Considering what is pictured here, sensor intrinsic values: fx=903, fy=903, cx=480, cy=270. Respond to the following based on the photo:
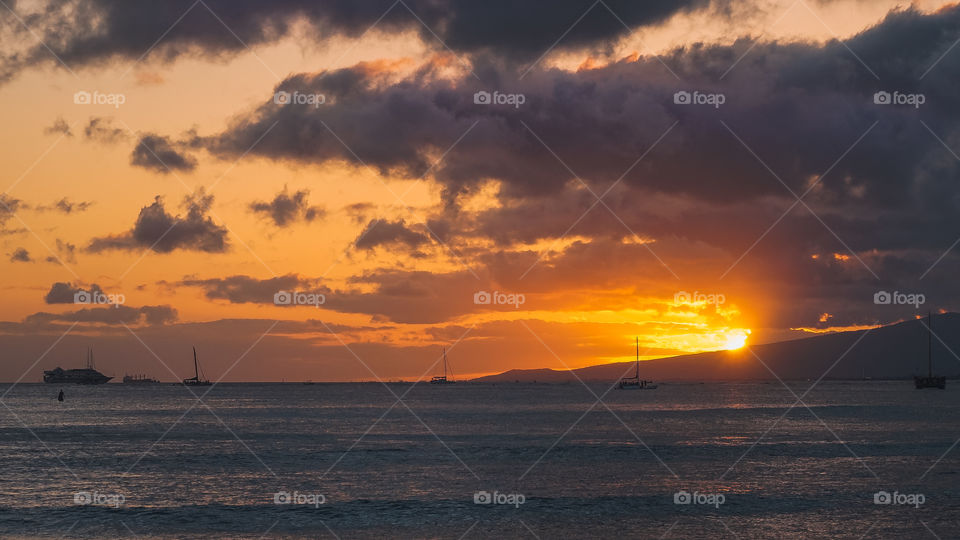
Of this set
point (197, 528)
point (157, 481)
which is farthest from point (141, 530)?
point (157, 481)

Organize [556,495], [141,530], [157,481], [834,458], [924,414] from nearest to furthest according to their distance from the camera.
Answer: [141,530] → [556,495] → [157,481] → [834,458] → [924,414]

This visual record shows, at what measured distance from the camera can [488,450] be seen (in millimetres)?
78250

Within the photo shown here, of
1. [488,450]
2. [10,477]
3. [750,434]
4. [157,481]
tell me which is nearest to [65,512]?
[157,481]

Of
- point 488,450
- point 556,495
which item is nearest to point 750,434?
point 488,450

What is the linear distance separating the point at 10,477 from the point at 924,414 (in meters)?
127

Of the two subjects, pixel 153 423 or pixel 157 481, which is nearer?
pixel 157 481

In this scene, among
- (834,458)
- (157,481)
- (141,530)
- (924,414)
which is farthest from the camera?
(924,414)

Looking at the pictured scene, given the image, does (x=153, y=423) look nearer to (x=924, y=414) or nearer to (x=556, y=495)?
(x=556, y=495)

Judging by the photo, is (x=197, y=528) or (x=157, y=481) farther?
(x=157, y=481)

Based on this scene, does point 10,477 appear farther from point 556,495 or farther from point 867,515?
point 867,515

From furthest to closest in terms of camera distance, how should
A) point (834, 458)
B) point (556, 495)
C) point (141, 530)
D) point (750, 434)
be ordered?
point (750, 434) → point (834, 458) → point (556, 495) → point (141, 530)

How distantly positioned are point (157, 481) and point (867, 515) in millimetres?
41645

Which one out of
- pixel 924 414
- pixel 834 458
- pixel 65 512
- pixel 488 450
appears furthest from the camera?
pixel 924 414

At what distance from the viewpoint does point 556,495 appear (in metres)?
51.1
